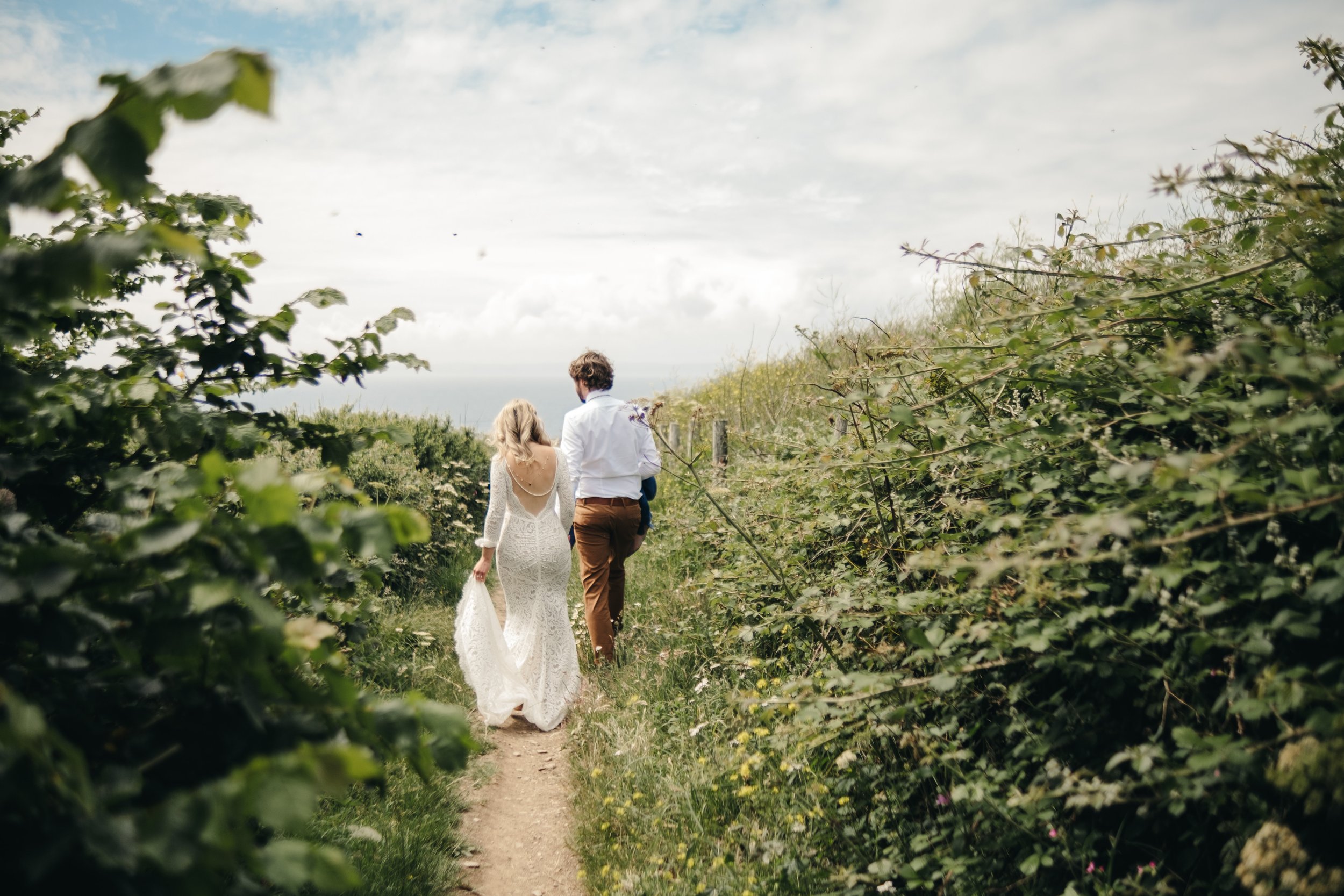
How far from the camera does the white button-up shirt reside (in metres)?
5.82

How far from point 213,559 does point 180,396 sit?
125 centimetres

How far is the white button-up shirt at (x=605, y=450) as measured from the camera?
5820 mm

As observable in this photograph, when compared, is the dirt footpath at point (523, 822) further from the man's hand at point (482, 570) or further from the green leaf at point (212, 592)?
the green leaf at point (212, 592)

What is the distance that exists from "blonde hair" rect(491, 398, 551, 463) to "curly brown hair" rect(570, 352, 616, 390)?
50 centimetres

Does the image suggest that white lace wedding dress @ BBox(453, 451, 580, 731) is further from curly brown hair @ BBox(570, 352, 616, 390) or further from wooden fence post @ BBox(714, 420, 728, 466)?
wooden fence post @ BBox(714, 420, 728, 466)

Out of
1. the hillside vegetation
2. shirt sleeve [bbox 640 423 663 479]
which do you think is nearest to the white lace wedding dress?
shirt sleeve [bbox 640 423 663 479]

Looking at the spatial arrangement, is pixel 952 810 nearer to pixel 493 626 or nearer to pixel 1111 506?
pixel 1111 506

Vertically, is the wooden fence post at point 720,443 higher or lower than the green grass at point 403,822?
higher

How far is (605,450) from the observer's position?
5824 mm

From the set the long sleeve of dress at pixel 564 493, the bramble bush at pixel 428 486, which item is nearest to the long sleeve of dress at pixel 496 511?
the long sleeve of dress at pixel 564 493

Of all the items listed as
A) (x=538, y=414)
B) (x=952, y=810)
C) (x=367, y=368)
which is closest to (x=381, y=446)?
(x=538, y=414)

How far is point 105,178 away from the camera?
107cm

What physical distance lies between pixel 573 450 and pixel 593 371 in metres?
0.66

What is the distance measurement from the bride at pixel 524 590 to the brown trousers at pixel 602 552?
0.50 feet
